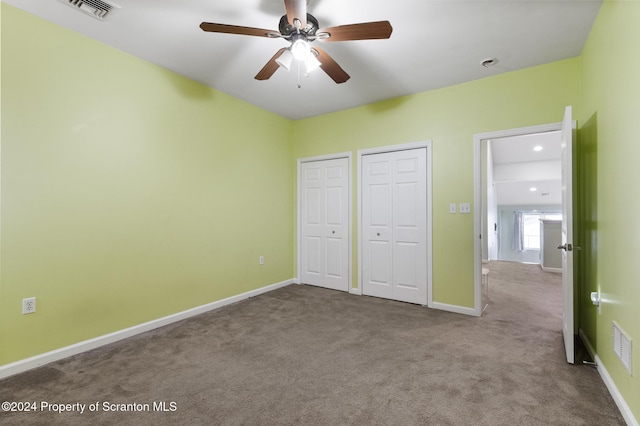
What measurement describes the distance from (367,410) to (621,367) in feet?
4.80

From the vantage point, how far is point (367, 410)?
1.63 metres

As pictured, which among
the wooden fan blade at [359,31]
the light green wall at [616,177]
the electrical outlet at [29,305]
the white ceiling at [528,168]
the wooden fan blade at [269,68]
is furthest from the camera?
the white ceiling at [528,168]

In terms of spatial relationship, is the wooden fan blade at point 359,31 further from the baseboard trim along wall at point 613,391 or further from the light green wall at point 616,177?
the baseboard trim along wall at point 613,391

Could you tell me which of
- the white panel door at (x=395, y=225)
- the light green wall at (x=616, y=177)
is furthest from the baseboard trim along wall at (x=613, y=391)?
the white panel door at (x=395, y=225)

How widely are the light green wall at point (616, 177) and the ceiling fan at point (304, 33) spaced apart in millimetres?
1356

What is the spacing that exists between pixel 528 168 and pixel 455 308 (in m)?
5.81

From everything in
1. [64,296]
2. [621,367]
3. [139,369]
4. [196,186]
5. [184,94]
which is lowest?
[139,369]

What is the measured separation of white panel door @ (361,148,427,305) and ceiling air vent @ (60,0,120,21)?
9.66 ft

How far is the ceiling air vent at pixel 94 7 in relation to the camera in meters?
2.01

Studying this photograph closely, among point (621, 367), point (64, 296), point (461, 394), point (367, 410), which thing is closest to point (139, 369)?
point (64, 296)

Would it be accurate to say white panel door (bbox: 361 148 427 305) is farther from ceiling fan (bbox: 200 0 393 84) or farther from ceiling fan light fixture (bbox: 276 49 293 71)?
A: ceiling fan light fixture (bbox: 276 49 293 71)

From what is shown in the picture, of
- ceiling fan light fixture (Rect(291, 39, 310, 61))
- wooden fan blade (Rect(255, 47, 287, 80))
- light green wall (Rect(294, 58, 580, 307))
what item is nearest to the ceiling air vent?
wooden fan blade (Rect(255, 47, 287, 80))

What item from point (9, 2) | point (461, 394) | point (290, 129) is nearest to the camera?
point (461, 394)

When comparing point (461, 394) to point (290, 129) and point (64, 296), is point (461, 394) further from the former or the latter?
point (290, 129)
